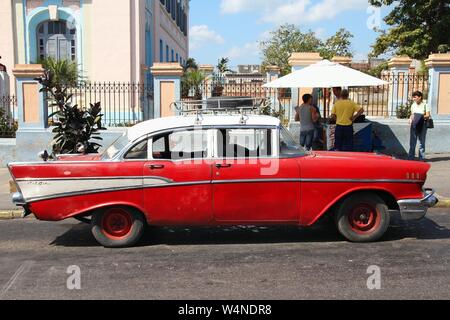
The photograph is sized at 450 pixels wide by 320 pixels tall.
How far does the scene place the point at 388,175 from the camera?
249 inches

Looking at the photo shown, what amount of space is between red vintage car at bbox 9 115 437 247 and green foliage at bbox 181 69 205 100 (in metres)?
11.0

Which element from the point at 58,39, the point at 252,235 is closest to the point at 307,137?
the point at 252,235

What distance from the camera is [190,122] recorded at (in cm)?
656

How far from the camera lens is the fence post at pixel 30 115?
14.1 m

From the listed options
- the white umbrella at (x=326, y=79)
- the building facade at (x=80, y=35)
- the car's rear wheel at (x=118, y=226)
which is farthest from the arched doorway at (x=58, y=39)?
the car's rear wheel at (x=118, y=226)

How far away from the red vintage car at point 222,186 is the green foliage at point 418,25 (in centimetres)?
2292

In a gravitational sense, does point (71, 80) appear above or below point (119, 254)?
above

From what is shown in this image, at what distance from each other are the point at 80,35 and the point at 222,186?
16.1m

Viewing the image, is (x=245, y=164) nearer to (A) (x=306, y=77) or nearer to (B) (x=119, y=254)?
(B) (x=119, y=254)

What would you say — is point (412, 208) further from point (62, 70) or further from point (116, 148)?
point (62, 70)

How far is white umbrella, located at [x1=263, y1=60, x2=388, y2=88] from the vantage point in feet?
35.6

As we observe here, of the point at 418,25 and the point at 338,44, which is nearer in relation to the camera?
the point at 418,25

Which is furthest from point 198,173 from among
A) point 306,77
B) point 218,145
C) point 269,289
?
point 306,77
